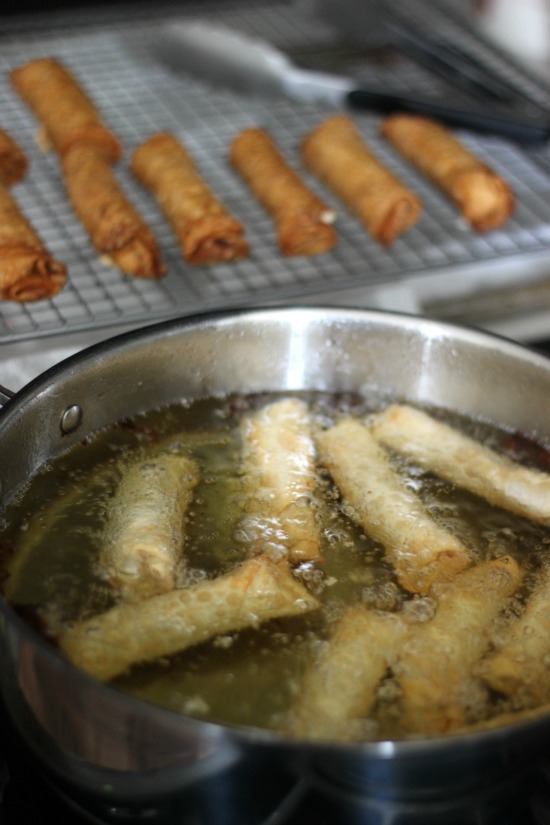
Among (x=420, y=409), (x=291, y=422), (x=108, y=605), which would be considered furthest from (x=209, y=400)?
(x=108, y=605)

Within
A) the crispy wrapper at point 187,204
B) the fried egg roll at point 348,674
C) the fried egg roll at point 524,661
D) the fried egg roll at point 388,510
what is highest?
the fried egg roll at point 524,661

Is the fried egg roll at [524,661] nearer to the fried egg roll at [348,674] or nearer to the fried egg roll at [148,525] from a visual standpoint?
the fried egg roll at [348,674]

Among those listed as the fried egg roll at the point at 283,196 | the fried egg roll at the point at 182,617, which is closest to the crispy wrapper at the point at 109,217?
the fried egg roll at the point at 283,196

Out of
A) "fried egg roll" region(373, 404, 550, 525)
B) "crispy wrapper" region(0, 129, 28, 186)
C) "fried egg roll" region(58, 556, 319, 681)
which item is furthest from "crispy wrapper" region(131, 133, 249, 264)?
"fried egg roll" region(58, 556, 319, 681)

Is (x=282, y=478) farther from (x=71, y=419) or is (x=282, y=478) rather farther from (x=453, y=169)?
(x=453, y=169)

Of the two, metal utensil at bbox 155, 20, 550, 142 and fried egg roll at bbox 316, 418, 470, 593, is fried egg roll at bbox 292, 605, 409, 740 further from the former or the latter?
metal utensil at bbox 155, 20, 550, 142
